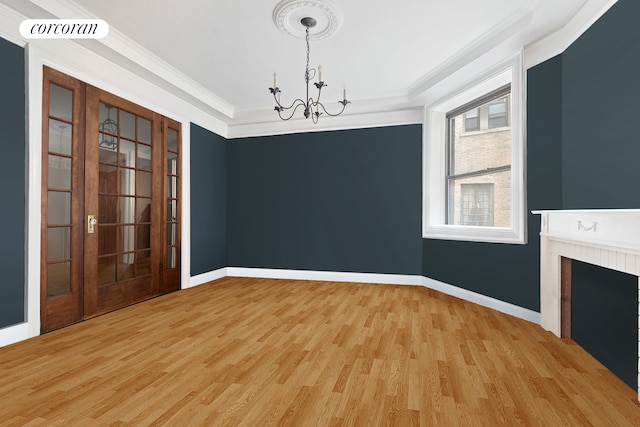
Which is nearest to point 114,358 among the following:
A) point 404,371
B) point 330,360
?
point 330,360

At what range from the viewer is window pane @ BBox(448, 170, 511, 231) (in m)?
3.89

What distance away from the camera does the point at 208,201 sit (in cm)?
536

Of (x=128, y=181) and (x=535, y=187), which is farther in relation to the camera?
(x=128, y=181)

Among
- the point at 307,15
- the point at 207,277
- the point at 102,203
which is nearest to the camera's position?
the point at 307,15

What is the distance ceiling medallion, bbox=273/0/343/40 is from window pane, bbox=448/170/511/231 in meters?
2.54

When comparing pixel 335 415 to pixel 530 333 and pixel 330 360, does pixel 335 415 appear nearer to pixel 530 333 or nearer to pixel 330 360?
pixel 330 360

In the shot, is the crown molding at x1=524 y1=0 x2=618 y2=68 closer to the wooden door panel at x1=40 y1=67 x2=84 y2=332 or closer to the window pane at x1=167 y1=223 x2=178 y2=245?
the wooden door panel at x1=40 y1=67 x2=84 y2=332

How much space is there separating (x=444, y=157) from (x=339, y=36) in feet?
7.85

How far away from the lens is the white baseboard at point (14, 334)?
258 cm

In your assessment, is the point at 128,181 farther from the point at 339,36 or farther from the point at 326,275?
the point at 326,275

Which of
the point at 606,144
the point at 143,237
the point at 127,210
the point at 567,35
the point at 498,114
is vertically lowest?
the point at 143,237

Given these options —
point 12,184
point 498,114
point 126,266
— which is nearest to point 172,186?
point 126,266

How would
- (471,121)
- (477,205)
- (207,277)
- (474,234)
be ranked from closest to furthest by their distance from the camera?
(474,234)
(477,205)
(471,121)
(207,277)

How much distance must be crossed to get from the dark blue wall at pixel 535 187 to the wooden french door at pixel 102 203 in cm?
410
